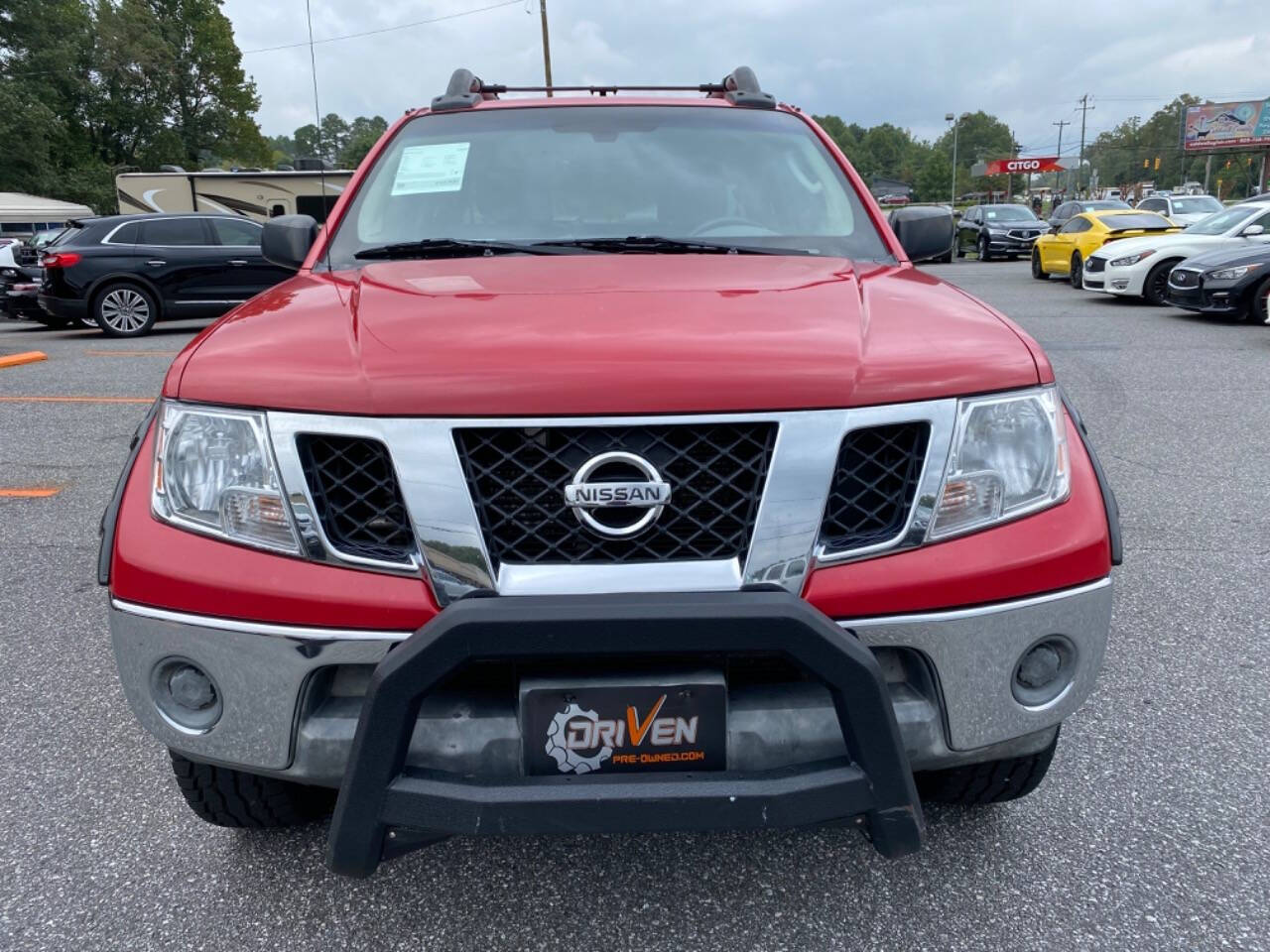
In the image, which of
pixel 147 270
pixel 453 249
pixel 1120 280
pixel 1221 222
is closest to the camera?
pixel 453 249

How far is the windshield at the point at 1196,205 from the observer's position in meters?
21.9

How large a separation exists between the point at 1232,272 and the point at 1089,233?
647 centimetres

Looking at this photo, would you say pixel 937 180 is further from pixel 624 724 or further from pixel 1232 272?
pixel 624 724

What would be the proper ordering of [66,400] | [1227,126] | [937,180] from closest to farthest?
[66,400], [1227,126], [937,180]

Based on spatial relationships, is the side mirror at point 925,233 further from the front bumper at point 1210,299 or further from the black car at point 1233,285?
the front bumper at point 1210,299

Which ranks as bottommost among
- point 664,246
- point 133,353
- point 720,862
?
point 720,862

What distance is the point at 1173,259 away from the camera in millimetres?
14125

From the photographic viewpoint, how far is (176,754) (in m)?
2.04

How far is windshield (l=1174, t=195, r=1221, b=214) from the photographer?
72.0 ft

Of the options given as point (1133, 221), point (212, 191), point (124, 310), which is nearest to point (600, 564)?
point (124, 310)

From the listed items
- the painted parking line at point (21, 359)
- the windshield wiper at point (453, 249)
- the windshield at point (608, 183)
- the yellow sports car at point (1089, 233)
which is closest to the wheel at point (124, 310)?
the painted parking line at point (21, 359)

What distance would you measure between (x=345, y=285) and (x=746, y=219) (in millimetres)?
1190

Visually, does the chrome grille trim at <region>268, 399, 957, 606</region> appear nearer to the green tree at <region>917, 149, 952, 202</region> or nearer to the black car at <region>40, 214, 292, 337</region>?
the black car at <region>40, 214, 292, 337</region>

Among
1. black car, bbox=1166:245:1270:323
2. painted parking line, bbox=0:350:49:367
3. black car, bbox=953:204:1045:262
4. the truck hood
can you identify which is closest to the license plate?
the truck hood
